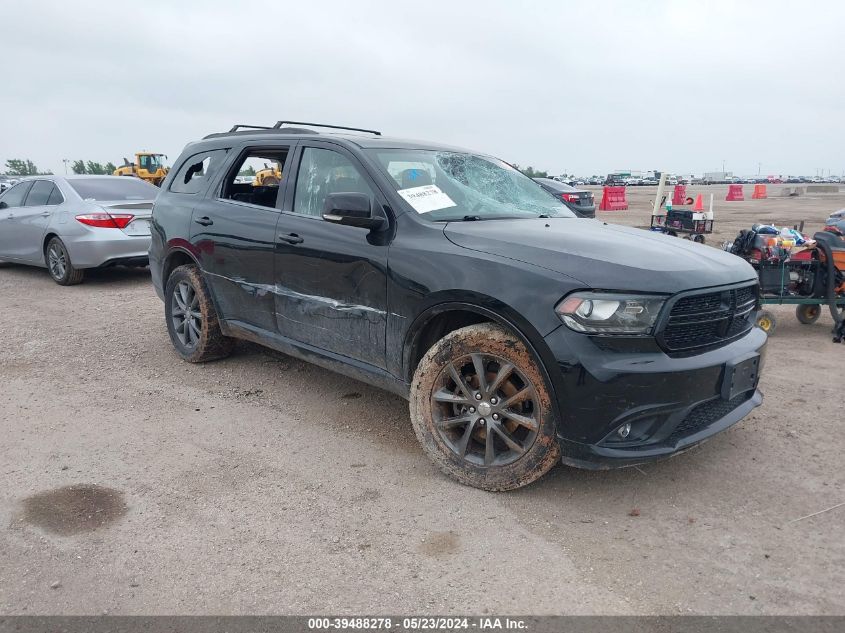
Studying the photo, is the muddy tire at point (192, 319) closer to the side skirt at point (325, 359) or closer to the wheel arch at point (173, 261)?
the wheel arch at point (173, 261)

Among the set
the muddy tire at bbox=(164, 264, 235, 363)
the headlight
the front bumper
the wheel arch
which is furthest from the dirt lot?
the wheel arch

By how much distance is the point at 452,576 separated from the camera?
2.69m

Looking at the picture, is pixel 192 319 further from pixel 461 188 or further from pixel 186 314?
pixel 461 188

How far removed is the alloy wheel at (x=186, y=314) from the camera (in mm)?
5355

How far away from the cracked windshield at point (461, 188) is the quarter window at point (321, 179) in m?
0.19

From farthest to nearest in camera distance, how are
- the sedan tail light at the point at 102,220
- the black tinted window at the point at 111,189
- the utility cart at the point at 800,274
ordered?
the black tinted window at the point at 111,189 → the sedan tail light at the point at 102,220 → the utility cart at the point at 800,274

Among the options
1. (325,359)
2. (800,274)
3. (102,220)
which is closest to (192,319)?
(325,359)

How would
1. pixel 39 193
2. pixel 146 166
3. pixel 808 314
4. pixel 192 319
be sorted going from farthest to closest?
pixel 146 166
pixel 39 193
pixel 808 314
pixel 192 319

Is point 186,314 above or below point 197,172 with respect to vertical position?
below

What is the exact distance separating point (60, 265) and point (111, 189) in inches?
50.1

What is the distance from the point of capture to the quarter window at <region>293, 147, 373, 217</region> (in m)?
4.05

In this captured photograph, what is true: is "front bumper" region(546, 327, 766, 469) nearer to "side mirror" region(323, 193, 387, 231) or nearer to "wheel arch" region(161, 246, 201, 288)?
"side mirror" region(323, 193, 387, 231)

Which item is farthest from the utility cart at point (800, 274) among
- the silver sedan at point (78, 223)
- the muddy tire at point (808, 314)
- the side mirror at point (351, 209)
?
the silver sedan at point (78, 223)

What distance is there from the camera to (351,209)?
354 centimetres
